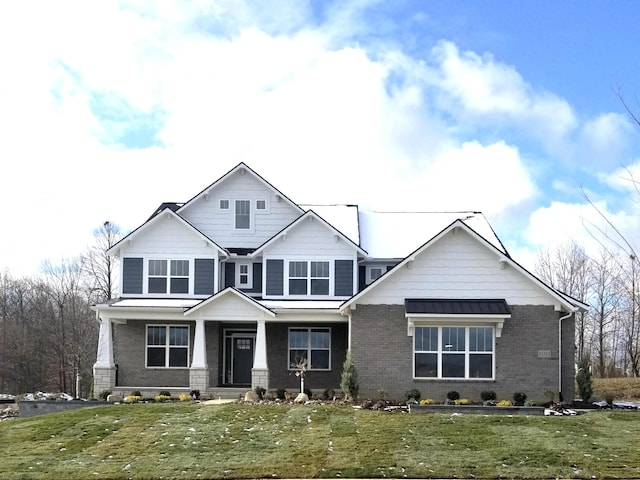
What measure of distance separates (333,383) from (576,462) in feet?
52.2

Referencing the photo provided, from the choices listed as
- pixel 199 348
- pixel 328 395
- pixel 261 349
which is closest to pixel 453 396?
→ pixel 328 395

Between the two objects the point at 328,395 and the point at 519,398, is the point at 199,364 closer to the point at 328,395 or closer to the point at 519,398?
the point at 328,395

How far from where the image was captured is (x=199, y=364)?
95.1 ft

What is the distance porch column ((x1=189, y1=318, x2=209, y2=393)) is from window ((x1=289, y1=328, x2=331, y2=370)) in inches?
156

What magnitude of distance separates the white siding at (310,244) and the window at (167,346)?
16.1 ft

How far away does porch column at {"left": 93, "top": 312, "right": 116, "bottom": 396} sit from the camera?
30156 mm

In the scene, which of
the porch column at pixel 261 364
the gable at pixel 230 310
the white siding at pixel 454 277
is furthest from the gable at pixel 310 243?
the white siding at pixel 454 277

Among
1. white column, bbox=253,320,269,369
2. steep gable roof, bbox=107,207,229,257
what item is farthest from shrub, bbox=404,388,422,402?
steep gable roof, bbox=107,207,229,257

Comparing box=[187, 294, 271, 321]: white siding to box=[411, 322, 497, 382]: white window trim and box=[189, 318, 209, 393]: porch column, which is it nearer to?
box=[189, 318, 209, 393]: porch column

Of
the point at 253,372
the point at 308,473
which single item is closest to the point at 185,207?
the point at 253,372

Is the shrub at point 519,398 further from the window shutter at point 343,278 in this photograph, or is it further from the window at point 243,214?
the window at point 243,214

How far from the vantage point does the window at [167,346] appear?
3148cm

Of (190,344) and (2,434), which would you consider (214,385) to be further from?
(2,434)

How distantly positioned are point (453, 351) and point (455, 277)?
262cm
